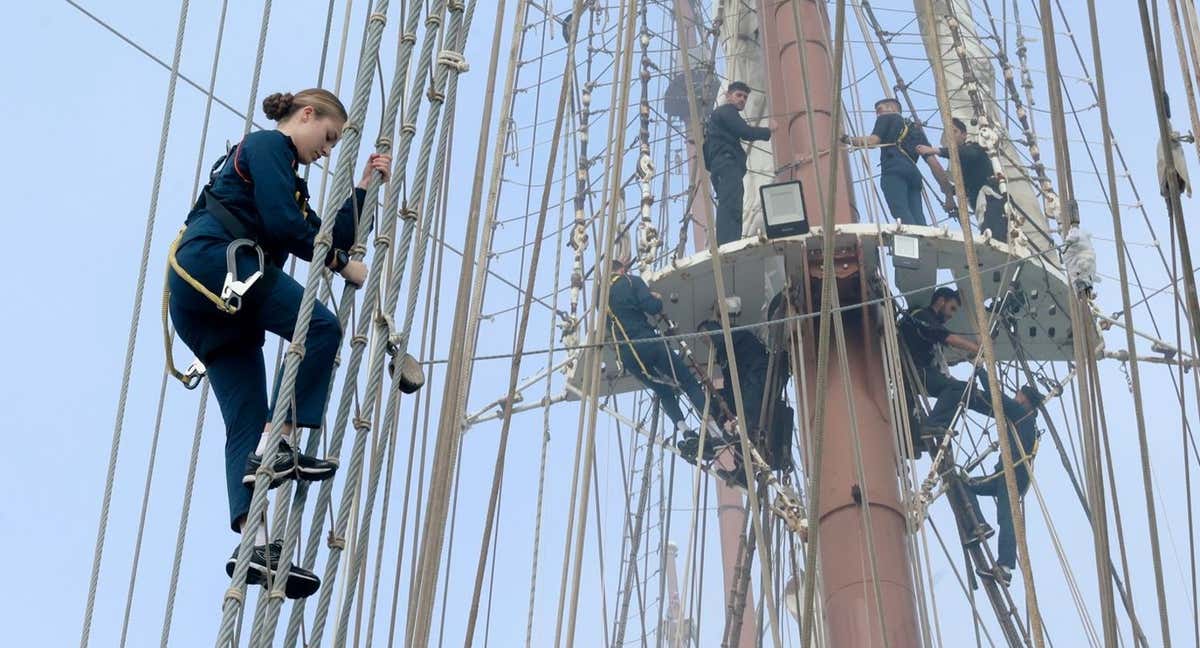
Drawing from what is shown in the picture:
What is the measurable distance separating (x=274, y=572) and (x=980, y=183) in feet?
21.7

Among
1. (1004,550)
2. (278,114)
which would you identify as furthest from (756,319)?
(278,114)

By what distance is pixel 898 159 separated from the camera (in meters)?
10.1

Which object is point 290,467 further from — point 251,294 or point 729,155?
point 729,155

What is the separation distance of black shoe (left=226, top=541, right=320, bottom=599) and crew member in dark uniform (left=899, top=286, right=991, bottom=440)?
20.5ft

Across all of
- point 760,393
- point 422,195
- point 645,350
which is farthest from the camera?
point 760,393

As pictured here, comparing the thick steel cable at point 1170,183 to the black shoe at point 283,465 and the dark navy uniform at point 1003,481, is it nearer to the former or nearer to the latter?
the black shoe at point 283,465

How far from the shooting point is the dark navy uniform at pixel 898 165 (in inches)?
395

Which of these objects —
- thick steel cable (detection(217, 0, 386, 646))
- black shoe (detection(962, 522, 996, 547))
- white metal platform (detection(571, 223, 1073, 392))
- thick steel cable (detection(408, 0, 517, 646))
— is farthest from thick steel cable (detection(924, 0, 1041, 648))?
black shoe (detection(962, 522, 996, 547))

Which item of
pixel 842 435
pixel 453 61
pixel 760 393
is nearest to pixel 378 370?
pixel 453 61

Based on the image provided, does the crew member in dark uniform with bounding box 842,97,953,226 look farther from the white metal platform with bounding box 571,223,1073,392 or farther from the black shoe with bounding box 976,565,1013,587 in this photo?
the black shoe with bounding box 976,565,1013,587

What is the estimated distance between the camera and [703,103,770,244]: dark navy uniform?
991cm

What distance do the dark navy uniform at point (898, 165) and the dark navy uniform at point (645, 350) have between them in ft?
4.23

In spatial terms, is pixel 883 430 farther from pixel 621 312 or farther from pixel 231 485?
pixel 231 485

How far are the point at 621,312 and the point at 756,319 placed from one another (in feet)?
3.09
